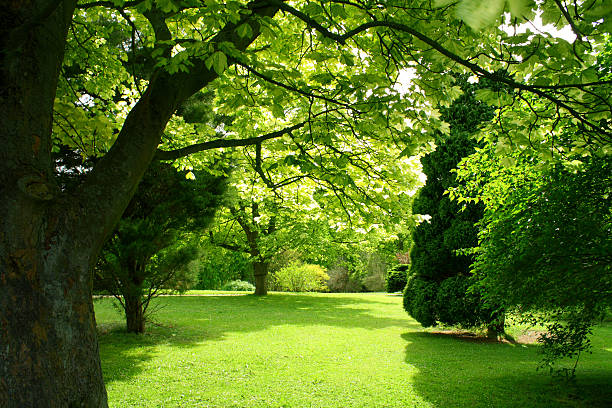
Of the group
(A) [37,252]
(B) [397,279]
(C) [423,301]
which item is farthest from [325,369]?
(B) [397,279]

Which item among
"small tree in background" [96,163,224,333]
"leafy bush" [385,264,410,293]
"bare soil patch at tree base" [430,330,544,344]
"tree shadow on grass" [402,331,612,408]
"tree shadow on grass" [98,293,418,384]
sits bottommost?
"bare soil patch at tree base" [430,330,544,344]

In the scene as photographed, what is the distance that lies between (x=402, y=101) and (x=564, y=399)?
15.2 ft

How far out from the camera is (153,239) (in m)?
8.75

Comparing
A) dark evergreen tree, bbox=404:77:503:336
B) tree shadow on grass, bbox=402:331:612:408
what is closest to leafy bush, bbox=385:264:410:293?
dark evergreen tree, bbox=404:77:503:336

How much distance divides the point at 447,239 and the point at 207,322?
291 inches

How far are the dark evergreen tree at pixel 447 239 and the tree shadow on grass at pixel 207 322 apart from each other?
2235 mm

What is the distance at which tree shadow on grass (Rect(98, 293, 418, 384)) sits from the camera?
7.37 meters

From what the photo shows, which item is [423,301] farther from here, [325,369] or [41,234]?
[41,234]

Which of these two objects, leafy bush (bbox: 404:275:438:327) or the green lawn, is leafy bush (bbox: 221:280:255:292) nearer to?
the green lawn

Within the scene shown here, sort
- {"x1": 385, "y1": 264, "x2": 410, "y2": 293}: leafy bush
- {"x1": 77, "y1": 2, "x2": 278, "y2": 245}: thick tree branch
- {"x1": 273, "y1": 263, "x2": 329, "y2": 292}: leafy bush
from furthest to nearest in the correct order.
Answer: {"x1": 273, "y1": 263, "x2": 329, "y2": 292}: leafy bush < {"x1": 385, "y1": 264, "x2": 410, "y2": 293}: leafy bush < {"x1": 77, "y1": 2, "x2": 278, "y2": 245}: thick tree branch

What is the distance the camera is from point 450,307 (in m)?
9.27

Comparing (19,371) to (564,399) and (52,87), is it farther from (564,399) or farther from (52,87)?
(564,399)

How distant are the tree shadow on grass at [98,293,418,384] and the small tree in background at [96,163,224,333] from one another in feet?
2.92

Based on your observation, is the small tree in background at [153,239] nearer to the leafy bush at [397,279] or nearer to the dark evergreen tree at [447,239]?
the dark evergreen tree at [447,239]
